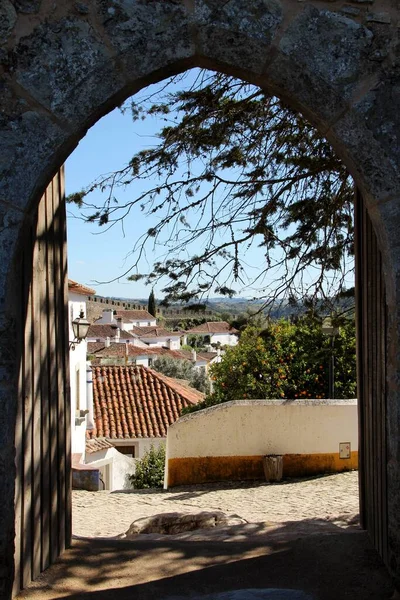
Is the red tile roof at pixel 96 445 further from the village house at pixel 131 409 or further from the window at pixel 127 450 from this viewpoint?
the window at pixel 127 450

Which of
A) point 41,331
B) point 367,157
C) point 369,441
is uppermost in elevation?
point 367,157

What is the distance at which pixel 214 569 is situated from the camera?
3.41 meters

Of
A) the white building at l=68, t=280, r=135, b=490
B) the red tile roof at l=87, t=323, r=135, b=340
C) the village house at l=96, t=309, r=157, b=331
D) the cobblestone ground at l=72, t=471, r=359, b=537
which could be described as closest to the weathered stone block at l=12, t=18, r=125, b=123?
the cobblestone ground at l=72, t=471, r=359, b=537

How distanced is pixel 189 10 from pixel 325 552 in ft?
9.14

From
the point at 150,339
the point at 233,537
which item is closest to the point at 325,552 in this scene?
the point at 233,537

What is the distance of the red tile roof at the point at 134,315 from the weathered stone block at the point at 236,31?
63.9 metres

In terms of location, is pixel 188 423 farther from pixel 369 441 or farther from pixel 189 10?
pixel 189 10

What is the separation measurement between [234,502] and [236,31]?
679 cm

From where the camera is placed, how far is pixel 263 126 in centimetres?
620

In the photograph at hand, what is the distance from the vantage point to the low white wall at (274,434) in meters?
9.91

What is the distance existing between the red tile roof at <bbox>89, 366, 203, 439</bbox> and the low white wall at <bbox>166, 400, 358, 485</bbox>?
39.4ft

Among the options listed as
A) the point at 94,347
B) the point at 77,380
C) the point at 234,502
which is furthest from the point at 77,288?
the point at 94,347

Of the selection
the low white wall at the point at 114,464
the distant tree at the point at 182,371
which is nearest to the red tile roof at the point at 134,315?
the distant tree at the point at 182,371

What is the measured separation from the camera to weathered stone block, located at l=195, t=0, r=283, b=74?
2609 mm
